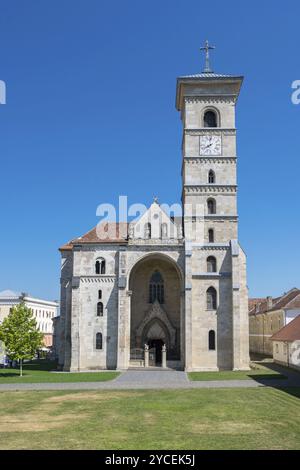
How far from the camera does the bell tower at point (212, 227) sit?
149ft

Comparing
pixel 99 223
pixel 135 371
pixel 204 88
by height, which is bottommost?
pixel 135 371

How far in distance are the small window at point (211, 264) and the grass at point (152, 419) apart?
1881 centimetres

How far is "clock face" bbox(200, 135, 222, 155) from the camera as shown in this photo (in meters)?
50.0

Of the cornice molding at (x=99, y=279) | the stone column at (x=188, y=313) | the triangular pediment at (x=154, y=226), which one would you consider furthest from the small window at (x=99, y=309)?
the stone column at (x=188, y=313)

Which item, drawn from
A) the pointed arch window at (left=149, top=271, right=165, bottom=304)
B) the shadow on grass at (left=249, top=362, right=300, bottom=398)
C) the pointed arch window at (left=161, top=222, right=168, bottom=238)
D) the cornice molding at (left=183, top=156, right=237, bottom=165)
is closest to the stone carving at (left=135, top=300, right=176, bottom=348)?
the pointed arch window at (left=149, top=271, right=165, bottom=304)

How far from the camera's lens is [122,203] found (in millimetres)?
47906

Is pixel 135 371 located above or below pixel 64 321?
below

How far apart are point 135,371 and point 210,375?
763 cm

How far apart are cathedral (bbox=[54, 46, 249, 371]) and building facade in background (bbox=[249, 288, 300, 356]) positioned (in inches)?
497

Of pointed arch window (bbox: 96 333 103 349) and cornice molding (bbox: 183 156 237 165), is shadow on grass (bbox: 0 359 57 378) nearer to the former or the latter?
pointed arch window (bbox: 96 333 103 349)

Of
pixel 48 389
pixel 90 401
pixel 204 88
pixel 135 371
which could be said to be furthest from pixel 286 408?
pixel 204 88

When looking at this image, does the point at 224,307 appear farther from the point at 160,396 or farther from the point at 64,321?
the point at 160,396

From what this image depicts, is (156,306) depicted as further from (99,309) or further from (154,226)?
(154,226)

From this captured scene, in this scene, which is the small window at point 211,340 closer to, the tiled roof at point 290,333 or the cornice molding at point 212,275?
the cornice molding at point 212,275
